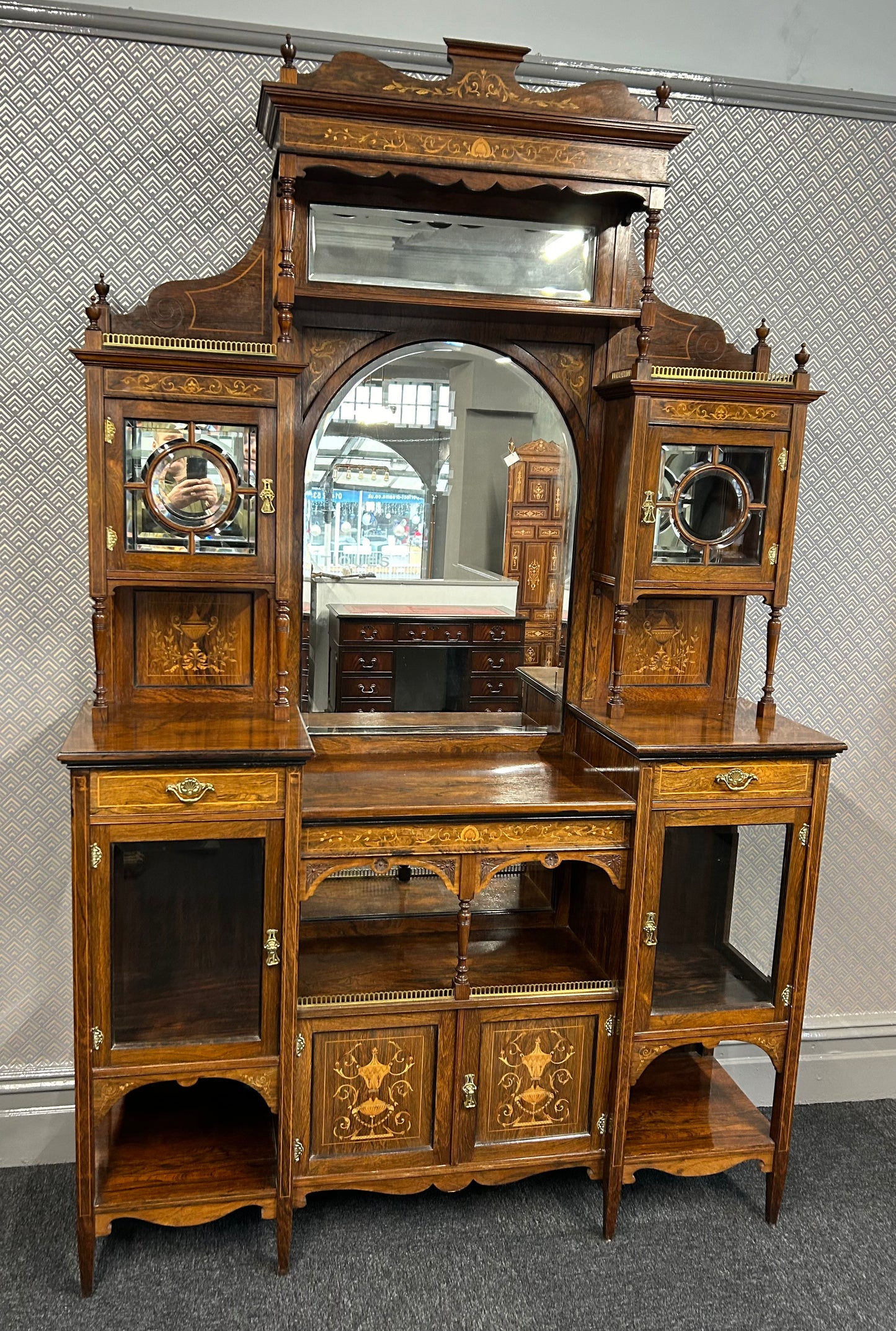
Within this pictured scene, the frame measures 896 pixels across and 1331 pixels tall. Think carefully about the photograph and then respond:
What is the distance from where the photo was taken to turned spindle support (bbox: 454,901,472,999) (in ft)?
8.59

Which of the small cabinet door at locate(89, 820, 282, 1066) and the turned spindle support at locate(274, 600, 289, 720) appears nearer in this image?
the small cabinet door at locate(89, 820, 282, 1066)

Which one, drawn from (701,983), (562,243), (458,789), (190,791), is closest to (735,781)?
(701,983)

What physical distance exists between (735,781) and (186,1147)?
1.66 metres

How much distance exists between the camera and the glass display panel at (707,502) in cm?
280

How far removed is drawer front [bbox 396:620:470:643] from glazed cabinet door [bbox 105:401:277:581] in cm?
45

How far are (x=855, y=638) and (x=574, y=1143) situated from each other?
1.76 m

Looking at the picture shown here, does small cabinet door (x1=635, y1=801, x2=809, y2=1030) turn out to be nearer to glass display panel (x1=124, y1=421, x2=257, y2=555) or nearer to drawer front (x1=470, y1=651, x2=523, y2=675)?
drawer front (x1=470, y1=651, x2=523, y2=675)

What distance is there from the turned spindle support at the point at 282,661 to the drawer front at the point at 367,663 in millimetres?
208

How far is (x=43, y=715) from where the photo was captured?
9.75 feet

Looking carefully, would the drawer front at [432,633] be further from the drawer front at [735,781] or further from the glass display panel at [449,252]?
the glass display panel at [449,252]

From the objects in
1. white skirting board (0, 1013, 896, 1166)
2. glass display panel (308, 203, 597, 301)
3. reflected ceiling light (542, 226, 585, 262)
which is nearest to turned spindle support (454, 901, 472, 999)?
white skirting board (0, 1013, 896, 1166)

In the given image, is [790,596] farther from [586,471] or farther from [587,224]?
[587,224]

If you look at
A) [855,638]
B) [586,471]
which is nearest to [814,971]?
[855,638]

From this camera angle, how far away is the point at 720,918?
2803mm
